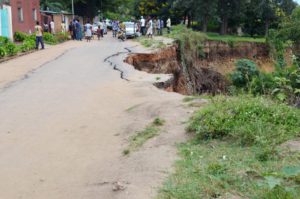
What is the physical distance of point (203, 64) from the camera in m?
29.4

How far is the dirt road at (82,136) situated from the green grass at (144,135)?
0.11 meters

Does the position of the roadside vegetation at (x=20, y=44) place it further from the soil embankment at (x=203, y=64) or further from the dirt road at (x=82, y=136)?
the dirt road at (x=82, y=136)

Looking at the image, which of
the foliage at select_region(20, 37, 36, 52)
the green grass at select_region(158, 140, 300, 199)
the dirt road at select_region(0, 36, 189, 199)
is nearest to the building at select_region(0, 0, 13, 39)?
the foliage at select_region(20, 37, 36, 52)

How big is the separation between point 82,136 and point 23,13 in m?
26.9

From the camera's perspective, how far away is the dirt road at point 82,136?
519 cm

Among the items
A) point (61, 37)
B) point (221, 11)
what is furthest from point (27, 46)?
point (221, 11)

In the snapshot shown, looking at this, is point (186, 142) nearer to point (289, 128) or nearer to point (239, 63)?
point (289, 128)

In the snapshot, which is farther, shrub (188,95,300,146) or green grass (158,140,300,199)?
shrub (188,95,300,146)

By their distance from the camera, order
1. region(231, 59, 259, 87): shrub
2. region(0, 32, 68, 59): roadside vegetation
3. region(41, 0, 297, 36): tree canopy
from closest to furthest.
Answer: region(231, 59, 259, 87): shrub
region(0, 32, 68, 59): roadside vegetation
region(41, 0, 297, 36): tree canopy

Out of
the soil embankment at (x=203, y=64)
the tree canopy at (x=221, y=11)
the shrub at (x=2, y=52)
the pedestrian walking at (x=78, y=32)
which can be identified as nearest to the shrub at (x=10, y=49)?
the shrub at (x=2, y=52)

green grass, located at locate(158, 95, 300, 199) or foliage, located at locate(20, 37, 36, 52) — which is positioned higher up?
foliage, located at locate(20, 37, 36, 52)

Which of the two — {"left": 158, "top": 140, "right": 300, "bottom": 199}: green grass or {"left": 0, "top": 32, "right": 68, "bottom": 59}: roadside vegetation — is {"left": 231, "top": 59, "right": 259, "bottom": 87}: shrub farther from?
{"left": 158, "top": 140, "right": 300, "bottom": 199}: green grass

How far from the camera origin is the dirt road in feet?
17.0

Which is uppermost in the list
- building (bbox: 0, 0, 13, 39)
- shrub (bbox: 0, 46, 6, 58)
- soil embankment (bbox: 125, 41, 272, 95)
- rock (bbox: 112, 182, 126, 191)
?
building (bbox: 0, 0, 13, 39)
